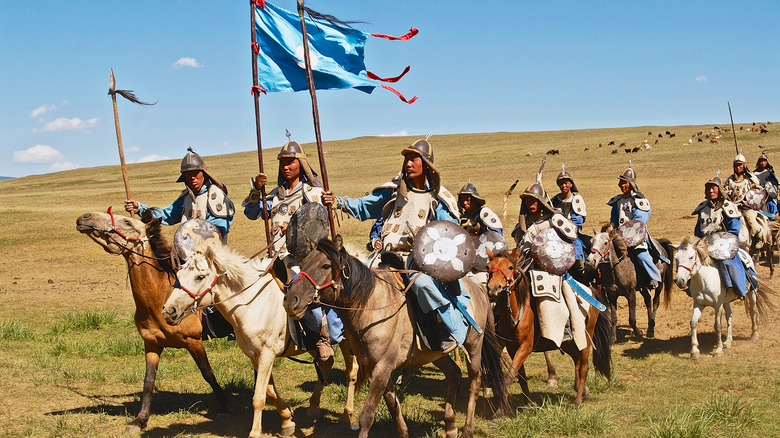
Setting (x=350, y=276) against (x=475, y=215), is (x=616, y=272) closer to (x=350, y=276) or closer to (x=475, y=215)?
(x=475, y=215)

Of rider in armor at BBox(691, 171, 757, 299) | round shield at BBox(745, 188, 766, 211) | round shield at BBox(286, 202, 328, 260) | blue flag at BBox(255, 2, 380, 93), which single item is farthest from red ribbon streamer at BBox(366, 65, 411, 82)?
round shield at BBox(745, 188, 766, 211)

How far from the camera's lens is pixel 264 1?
8.38 m

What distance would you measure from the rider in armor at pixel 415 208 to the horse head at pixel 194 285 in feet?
4.03

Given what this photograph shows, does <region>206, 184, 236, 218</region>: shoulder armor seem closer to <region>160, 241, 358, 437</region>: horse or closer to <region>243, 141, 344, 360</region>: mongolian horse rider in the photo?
<region>243, 141, 344, 360</region>: mongolian horse rider

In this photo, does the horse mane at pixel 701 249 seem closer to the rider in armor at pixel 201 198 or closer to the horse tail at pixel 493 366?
the horse tail at pixel 493 366

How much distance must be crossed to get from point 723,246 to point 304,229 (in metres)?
7.24

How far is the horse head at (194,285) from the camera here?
635 centimetres

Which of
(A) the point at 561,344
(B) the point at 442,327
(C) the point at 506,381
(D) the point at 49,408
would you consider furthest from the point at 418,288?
(D) the point at 49,408

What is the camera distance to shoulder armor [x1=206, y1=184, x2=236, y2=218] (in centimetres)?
837

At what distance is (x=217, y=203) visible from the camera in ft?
27.5

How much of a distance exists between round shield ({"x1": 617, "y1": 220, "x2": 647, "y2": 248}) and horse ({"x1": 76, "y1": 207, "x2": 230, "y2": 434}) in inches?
293

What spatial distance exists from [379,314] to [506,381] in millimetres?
2064

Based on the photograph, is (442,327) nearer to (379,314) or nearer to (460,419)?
(379,314)

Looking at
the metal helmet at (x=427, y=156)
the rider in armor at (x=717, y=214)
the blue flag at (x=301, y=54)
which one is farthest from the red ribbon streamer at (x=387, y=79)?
the rider in armor at (x=717, y=214)
